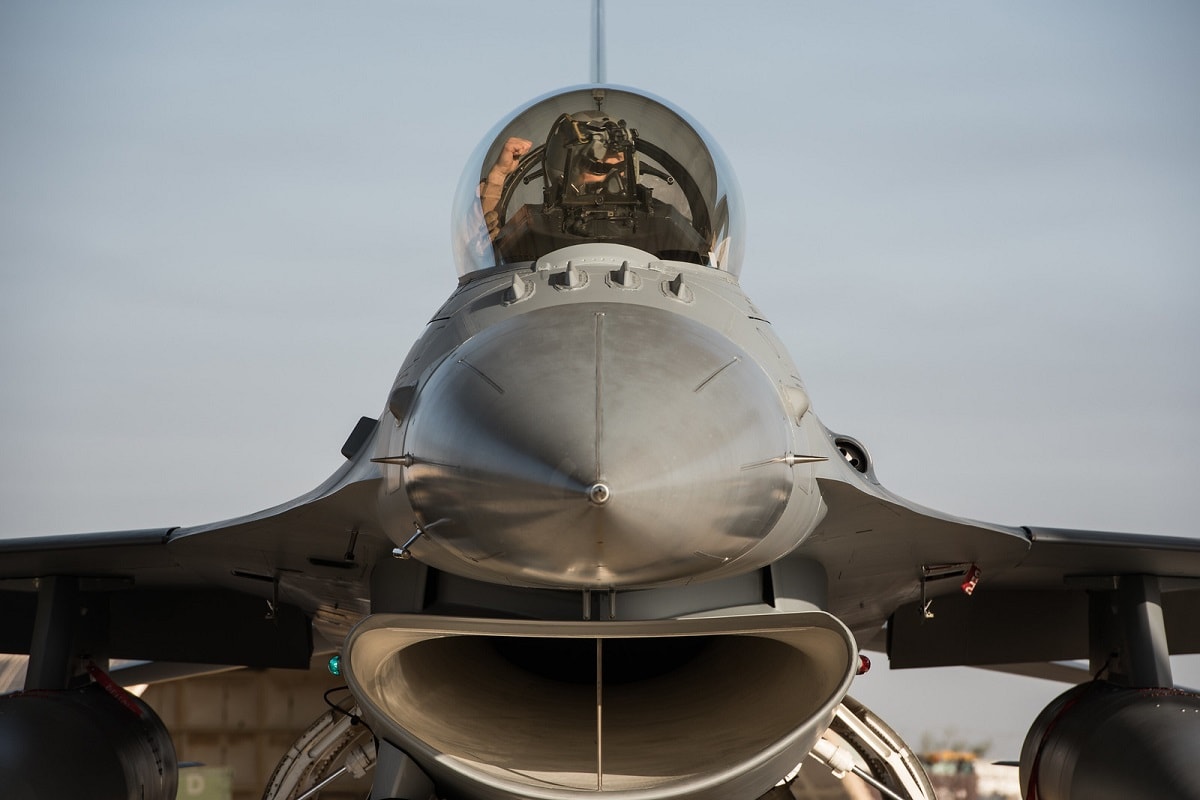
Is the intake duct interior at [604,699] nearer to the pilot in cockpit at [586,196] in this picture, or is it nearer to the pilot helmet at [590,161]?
the pilot in cockpit at [586,196]

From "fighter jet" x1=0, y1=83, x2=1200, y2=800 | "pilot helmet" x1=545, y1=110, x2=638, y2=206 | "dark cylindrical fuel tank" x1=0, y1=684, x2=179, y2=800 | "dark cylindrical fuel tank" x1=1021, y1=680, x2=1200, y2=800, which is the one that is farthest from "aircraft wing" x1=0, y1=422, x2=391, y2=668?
"dark cylindrical fuel tank" x1=1021, y1=680, x2=1200, y2=800

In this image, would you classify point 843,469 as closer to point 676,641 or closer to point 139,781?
point 676,641

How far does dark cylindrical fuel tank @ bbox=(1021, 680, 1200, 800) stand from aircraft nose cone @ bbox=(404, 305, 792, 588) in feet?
9.11

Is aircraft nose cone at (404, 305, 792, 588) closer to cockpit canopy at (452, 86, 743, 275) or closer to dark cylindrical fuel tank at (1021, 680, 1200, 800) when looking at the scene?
cockpit canopy at (452, 86, 743, 275)

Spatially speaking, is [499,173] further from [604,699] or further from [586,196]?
[604,699]

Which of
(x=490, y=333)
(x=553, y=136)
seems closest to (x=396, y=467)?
(x=490, y=333)

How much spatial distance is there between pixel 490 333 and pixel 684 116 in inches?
94.3

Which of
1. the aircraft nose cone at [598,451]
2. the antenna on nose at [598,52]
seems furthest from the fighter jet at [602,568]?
the antenna on nose at [598,52]

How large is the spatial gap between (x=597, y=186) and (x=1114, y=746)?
3391 mm

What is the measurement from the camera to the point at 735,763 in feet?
12.7

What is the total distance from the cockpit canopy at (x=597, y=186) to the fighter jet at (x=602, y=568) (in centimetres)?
2

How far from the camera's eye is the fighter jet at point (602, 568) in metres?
3.37

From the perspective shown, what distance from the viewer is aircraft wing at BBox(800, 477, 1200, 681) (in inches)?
200

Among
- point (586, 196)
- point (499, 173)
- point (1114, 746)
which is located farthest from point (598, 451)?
point (1114, 746)
